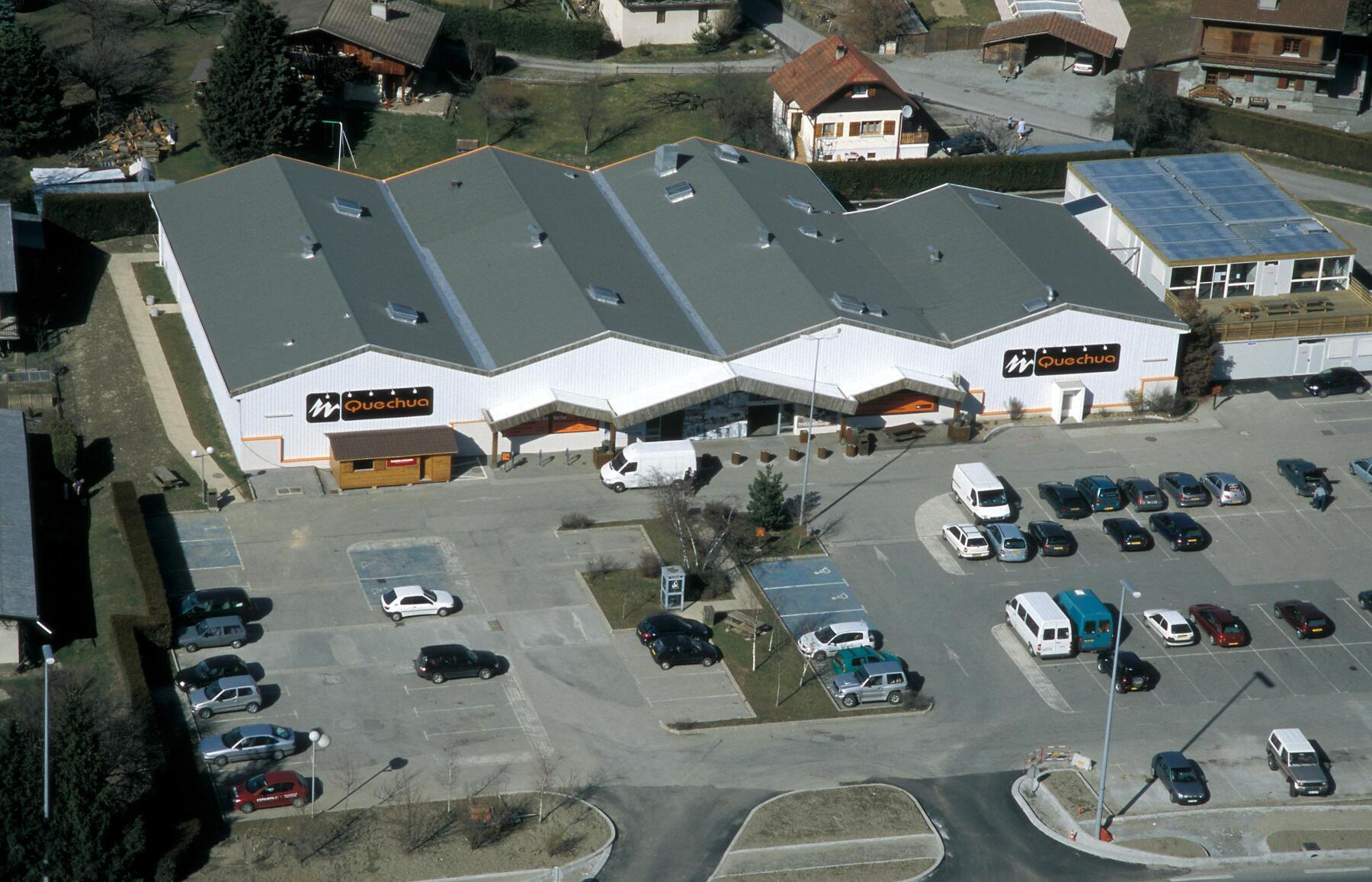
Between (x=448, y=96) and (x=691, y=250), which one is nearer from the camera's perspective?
(x=691, y=250)

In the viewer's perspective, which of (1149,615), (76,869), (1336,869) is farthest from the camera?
(1149,615)

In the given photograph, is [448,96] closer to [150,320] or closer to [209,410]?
[150,320]

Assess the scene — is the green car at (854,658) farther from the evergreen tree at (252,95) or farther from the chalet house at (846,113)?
the evergreen tree at (252,95)

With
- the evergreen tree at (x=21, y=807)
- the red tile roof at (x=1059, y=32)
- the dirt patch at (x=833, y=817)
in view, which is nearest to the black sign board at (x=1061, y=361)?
the dirt patch at (x=833, y=817)

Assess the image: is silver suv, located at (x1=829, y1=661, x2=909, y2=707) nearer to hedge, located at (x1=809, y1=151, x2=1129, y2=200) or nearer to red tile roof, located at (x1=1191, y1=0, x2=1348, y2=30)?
hedge, located at (x1=809, y1=151, x2=1129, y2=200)

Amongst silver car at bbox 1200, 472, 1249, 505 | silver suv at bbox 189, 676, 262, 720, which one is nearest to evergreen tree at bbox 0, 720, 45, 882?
silver suv at bbox 189, 676, 262, 720

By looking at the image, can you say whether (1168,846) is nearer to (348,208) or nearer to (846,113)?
(348,208)

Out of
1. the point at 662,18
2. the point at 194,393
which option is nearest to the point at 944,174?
the point at 662,18

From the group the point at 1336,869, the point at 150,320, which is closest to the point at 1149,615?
the point at 1336,869
